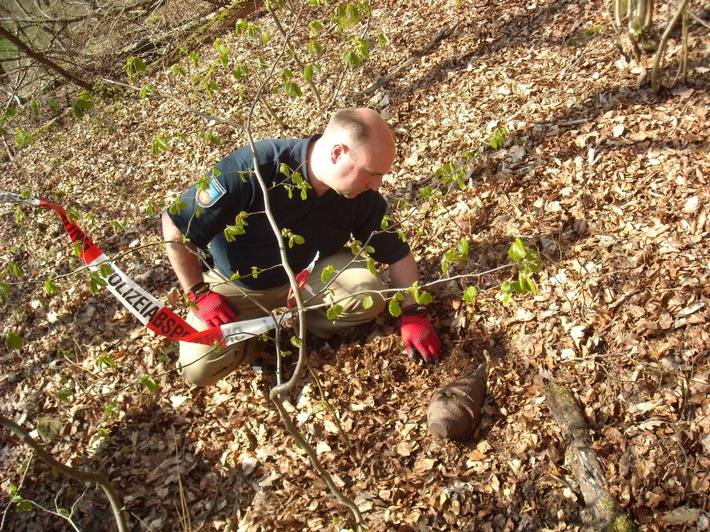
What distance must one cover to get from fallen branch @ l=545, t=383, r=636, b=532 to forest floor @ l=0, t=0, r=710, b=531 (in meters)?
0.06

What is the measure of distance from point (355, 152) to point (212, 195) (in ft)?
2.96

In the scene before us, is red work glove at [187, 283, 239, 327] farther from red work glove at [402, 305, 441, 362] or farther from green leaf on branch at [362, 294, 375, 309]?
green leaf on branch at [362, 294, 375, 309]

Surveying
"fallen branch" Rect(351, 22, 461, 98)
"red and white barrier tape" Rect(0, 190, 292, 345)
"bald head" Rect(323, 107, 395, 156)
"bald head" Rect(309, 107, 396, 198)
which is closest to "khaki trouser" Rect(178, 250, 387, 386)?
"red and white barrier tape" Rect(0, 190, 292, 345)

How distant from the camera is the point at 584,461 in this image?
2307 mm

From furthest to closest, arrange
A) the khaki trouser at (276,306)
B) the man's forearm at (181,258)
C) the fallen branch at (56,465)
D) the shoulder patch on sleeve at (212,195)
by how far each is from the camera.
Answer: the khaki trouser at (276,306) < the man's forearm at (181,258) < the shoulder patch on sleeve at (212,195) < the fallen branch at (56,465)

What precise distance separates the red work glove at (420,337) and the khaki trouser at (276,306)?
0.96ft

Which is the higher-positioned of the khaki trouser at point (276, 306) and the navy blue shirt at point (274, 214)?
the navy blue shirt at point (274, 214)

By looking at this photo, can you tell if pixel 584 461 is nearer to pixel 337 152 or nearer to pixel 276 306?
pixel 337 152

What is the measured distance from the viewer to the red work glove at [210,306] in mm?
3080

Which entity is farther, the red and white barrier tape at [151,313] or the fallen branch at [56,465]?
the red and white barrier tape at [151,313]

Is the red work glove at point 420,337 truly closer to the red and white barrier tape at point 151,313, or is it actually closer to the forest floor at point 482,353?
the forest floor at point 482,353

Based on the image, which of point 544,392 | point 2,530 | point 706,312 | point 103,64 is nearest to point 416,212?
point 544,392

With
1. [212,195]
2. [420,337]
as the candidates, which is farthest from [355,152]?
[420,337]

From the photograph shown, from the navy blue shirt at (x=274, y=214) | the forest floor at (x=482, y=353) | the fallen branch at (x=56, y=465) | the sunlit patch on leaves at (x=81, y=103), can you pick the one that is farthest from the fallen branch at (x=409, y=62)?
the fallen branch at (x=56, y=465)
